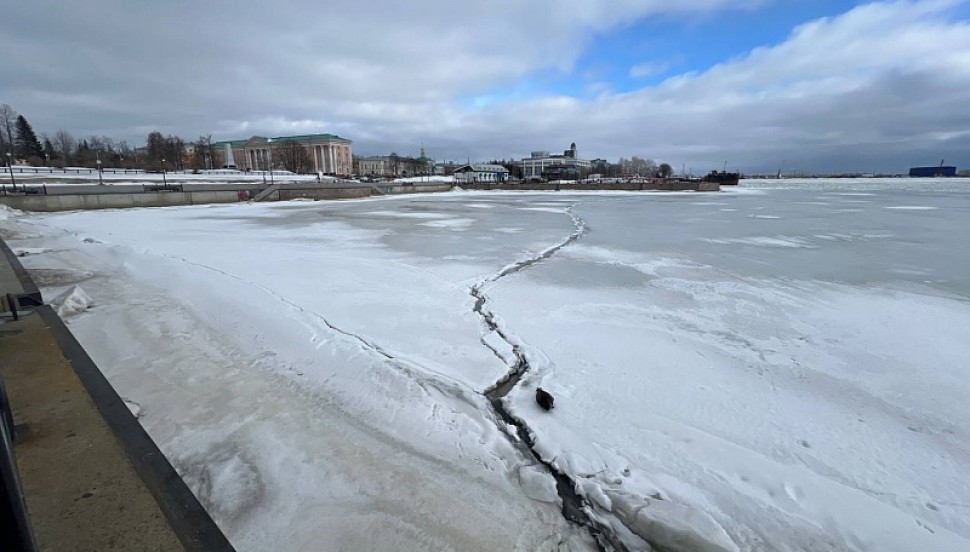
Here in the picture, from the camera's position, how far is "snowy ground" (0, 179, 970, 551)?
302 centimetres

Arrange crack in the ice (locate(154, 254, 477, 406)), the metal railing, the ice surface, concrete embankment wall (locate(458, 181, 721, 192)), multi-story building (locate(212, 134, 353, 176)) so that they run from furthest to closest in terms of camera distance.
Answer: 1. multi-story building (locate(212, 134, 353, 176))
2. concrete embankment wall (locate(458, 181, 721, 192))
3. the ice surface
4. crack in the ice (locate(154, 254, 477, 406))
5. the metal railing

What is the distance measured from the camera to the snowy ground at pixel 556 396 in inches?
119

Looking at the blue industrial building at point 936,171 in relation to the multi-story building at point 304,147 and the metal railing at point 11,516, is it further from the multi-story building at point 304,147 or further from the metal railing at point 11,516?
the metal railing at point 11,516

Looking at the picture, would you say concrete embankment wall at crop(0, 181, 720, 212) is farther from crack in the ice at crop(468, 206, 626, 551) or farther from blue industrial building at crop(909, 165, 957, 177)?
blue industrial building at crop(909, 165, 957, 177)

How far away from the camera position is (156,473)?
244 cm

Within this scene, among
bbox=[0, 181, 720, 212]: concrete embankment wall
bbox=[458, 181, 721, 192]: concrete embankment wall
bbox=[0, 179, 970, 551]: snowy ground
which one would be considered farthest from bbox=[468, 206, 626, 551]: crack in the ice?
bbox=[458, 181, 721, 192]: concrete embankment wall

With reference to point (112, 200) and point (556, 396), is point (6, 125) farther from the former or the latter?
point (556, 396)

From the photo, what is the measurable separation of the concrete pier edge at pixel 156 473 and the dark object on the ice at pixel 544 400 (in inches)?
111

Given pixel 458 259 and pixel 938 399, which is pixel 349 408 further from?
pixel 458 259

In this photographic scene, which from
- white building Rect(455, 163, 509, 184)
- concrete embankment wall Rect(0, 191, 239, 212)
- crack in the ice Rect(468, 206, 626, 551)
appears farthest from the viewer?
white building Rect(455, 163, 509, 184)

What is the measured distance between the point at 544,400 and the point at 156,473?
2.97 m

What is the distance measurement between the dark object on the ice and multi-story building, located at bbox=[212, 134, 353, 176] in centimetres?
11696

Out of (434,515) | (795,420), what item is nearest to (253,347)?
(434,515)

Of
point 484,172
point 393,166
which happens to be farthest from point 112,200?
point 393,166
